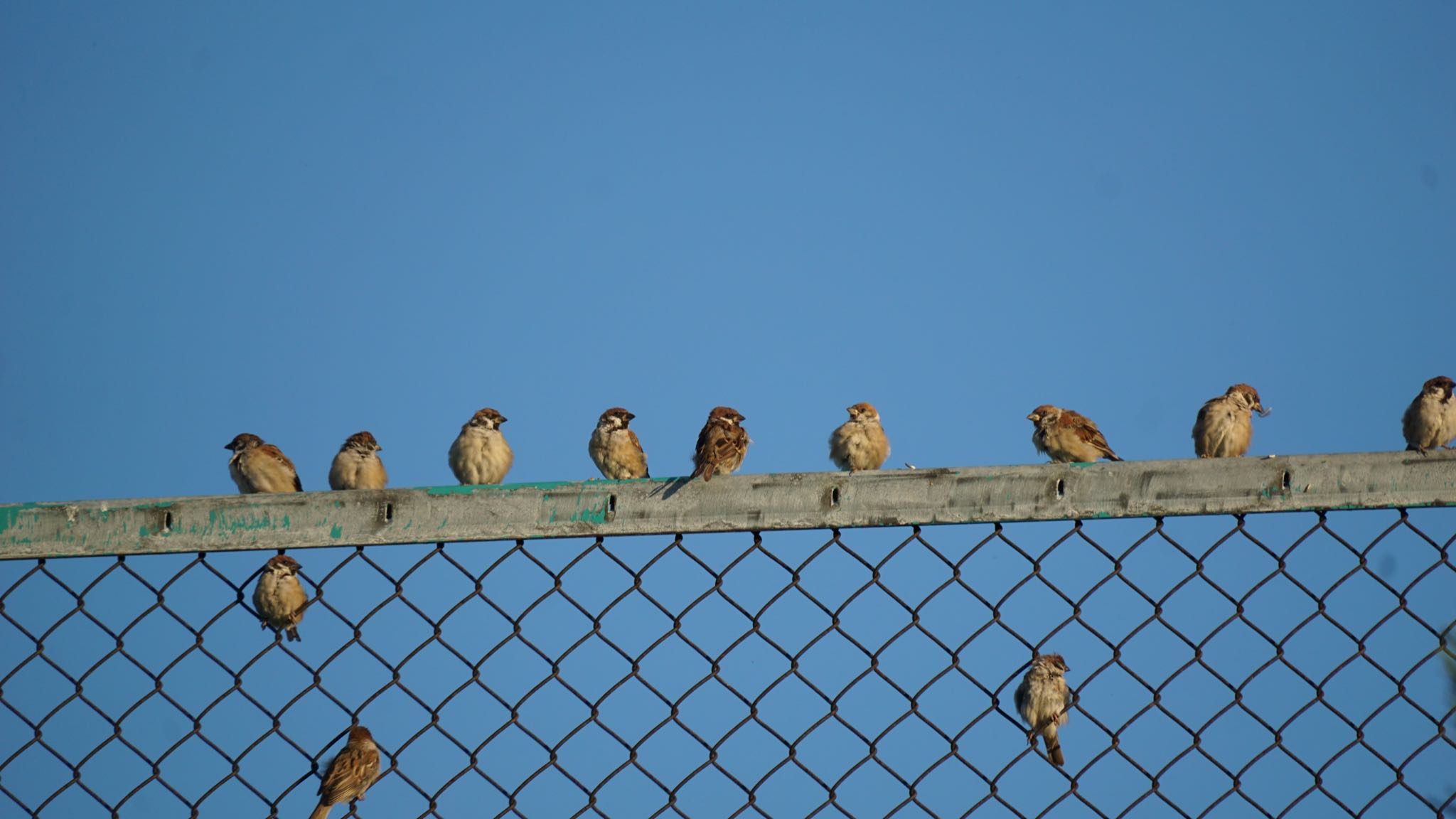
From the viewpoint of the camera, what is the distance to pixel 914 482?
2.38 meters

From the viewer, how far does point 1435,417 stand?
5.60 m

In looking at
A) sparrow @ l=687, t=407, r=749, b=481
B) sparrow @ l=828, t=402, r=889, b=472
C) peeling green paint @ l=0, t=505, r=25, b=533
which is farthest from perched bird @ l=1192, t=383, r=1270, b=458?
peeling green paint @ l=0, t=505, r=25, b=533

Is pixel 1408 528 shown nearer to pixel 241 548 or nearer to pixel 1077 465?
pixel 1077 465

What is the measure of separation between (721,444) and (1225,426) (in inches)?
103

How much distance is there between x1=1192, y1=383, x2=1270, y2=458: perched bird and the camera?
648 centimetres

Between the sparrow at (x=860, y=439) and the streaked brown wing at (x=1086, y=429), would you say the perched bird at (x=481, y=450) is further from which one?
the streaked brown wing at (x=1086, y=429)

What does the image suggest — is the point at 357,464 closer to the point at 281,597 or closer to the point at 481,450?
the point at 481,450

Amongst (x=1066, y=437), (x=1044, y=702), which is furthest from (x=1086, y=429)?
(x=1044, y=702)

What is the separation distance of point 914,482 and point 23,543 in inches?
58.8

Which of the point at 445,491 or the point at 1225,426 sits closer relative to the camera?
the point at 445,491

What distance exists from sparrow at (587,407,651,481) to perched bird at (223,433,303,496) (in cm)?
142

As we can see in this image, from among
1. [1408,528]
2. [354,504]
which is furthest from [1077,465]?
[354,504]

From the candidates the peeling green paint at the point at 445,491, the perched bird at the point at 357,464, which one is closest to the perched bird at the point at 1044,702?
the peeling green paint at the point at 445,491

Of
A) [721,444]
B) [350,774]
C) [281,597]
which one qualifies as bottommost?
[350,774]
